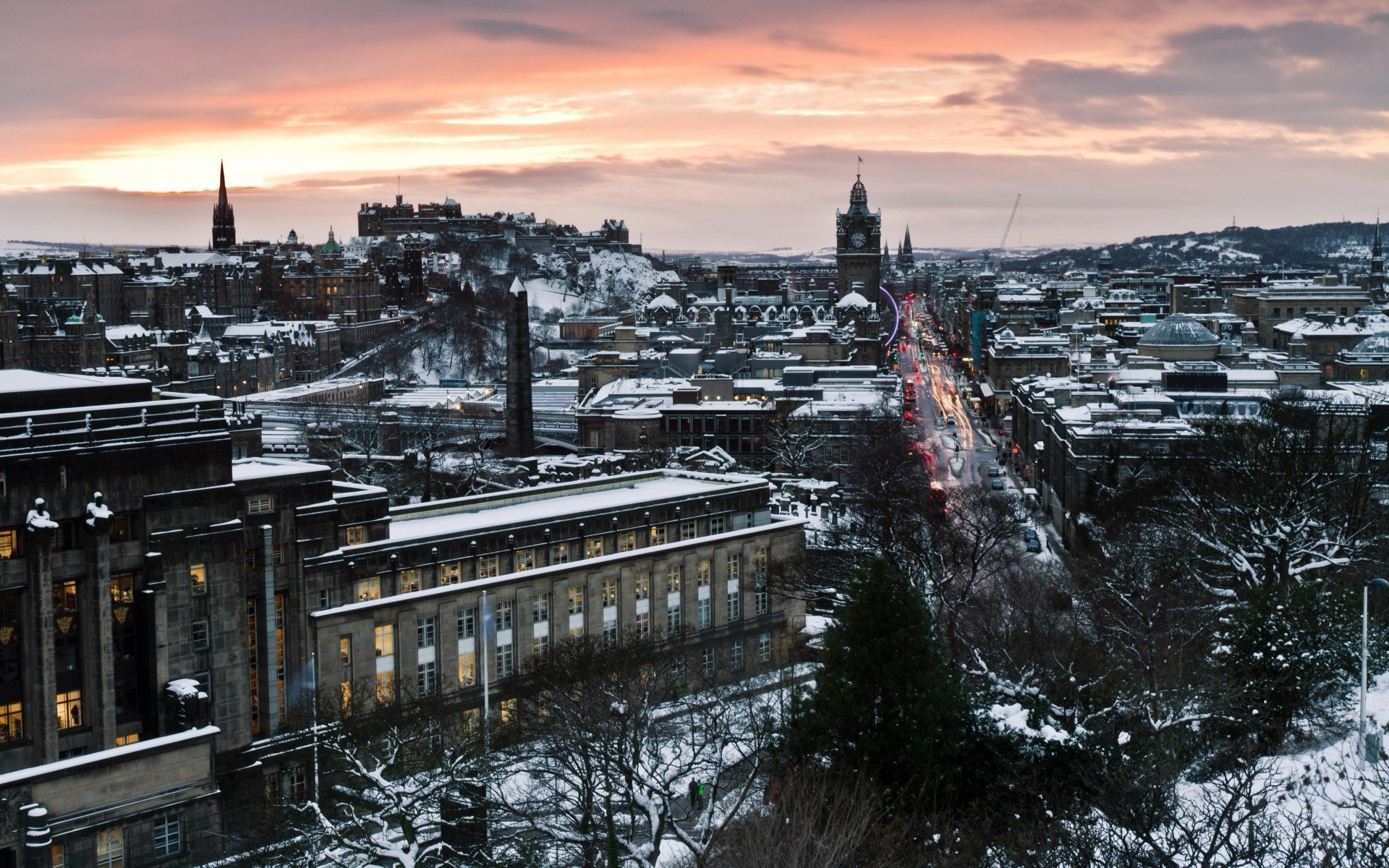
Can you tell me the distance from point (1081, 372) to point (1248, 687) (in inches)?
3104

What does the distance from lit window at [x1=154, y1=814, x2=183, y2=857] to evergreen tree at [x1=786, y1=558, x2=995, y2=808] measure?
14667 millimetres

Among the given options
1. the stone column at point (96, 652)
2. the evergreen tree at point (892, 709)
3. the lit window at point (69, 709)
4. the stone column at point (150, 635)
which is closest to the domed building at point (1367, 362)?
the evergreen tree at point (892, 709)

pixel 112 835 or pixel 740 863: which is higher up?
pixel 740 863

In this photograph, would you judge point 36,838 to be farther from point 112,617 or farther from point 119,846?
point 112,617

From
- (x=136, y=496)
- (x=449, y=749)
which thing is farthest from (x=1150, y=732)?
(x=136, y=496)

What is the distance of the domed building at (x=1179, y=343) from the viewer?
115250mm

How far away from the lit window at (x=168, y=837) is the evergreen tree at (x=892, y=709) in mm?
14667

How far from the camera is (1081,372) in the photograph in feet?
364

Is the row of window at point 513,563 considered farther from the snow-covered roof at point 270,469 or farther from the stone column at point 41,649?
the stone column at point 41,649

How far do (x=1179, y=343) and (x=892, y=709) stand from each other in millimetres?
91246

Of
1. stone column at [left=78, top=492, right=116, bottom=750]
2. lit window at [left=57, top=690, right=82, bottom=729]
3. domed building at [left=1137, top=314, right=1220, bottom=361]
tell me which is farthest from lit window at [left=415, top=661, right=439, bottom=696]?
domed building at [left=1137, top=314, right=1220, bottom=361]

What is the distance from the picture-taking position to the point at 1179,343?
4545 inches

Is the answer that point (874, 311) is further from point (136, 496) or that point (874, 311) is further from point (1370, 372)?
point (136, 496)

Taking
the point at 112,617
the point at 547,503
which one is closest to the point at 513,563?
the point at 547,503
